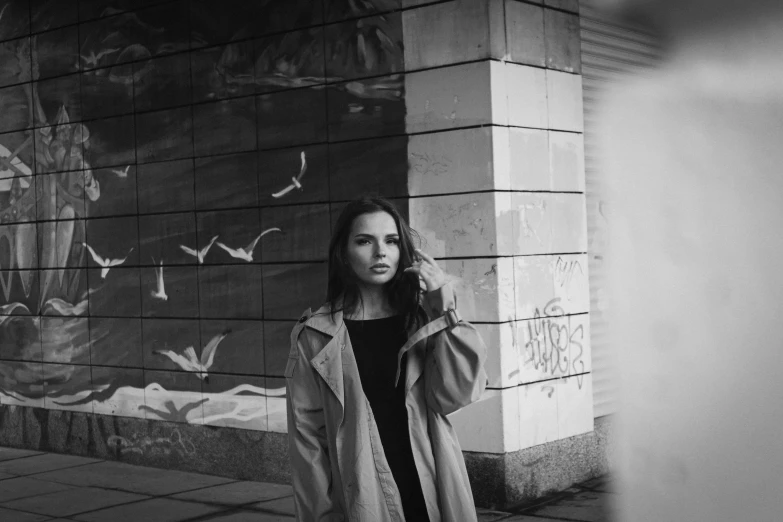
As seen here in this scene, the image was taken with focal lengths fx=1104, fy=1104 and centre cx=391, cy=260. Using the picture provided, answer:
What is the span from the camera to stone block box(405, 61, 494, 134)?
22.8 ft

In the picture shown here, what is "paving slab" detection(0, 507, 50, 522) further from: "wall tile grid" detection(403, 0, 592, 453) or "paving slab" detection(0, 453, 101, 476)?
"wall tile grid" detection(403, 0, 592, 453)

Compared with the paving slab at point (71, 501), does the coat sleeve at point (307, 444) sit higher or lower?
higher

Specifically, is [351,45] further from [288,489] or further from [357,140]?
[288,489]

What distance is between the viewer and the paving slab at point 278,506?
23.8 ft

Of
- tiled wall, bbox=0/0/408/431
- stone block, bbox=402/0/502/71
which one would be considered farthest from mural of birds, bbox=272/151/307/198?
stone block, bbox=402/0/502/71

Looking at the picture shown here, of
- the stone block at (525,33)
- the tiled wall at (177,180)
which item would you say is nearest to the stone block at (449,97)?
the tiled wall at (177,180)

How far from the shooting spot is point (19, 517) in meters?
7.36

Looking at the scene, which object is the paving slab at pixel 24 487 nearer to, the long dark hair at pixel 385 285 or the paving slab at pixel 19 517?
the paving slab at pixel 19 517

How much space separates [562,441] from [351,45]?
3052mm

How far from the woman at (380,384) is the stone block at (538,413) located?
3361mm

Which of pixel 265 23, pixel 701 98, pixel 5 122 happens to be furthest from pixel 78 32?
pixel 701 98

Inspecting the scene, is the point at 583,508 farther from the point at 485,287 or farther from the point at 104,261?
the point at 104,261

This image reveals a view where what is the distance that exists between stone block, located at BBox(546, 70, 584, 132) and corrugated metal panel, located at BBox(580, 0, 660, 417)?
0.16 meters

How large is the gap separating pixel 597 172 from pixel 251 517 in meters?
3.37
